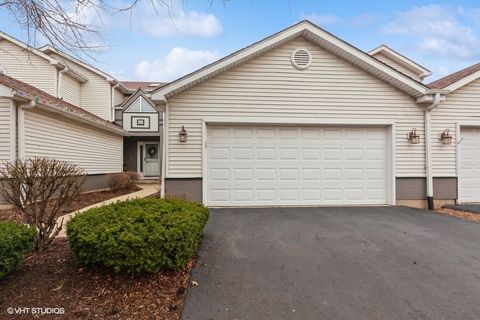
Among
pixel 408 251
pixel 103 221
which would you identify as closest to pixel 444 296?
pixel 408 251

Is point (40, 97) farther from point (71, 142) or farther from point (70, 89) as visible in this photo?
point (70, 89)

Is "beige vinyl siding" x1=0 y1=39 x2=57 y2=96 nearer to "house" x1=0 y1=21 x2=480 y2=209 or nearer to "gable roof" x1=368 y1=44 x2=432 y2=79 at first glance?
"house" x1=0 y1=21 x2=480 y2=209

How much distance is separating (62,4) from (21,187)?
8.15 ft

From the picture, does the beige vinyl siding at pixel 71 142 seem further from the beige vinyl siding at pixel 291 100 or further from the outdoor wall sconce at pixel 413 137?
the outdoor wall sconce at pixel 413 137


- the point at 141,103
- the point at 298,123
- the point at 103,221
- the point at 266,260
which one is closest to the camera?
the point at 103,221

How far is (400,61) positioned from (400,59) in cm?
12

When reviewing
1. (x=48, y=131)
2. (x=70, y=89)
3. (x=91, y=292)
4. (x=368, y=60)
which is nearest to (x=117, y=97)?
(x=70, y=89)

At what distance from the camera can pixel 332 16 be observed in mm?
5656

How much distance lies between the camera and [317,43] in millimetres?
7398

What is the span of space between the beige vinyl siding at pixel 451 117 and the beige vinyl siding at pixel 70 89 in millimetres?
16620

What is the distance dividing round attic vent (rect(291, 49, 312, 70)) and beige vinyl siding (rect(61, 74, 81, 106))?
42.1 ft

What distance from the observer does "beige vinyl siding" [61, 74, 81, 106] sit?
1418cm

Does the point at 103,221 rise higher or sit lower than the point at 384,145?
lower

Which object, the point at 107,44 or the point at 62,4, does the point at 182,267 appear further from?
the point at 62,4
